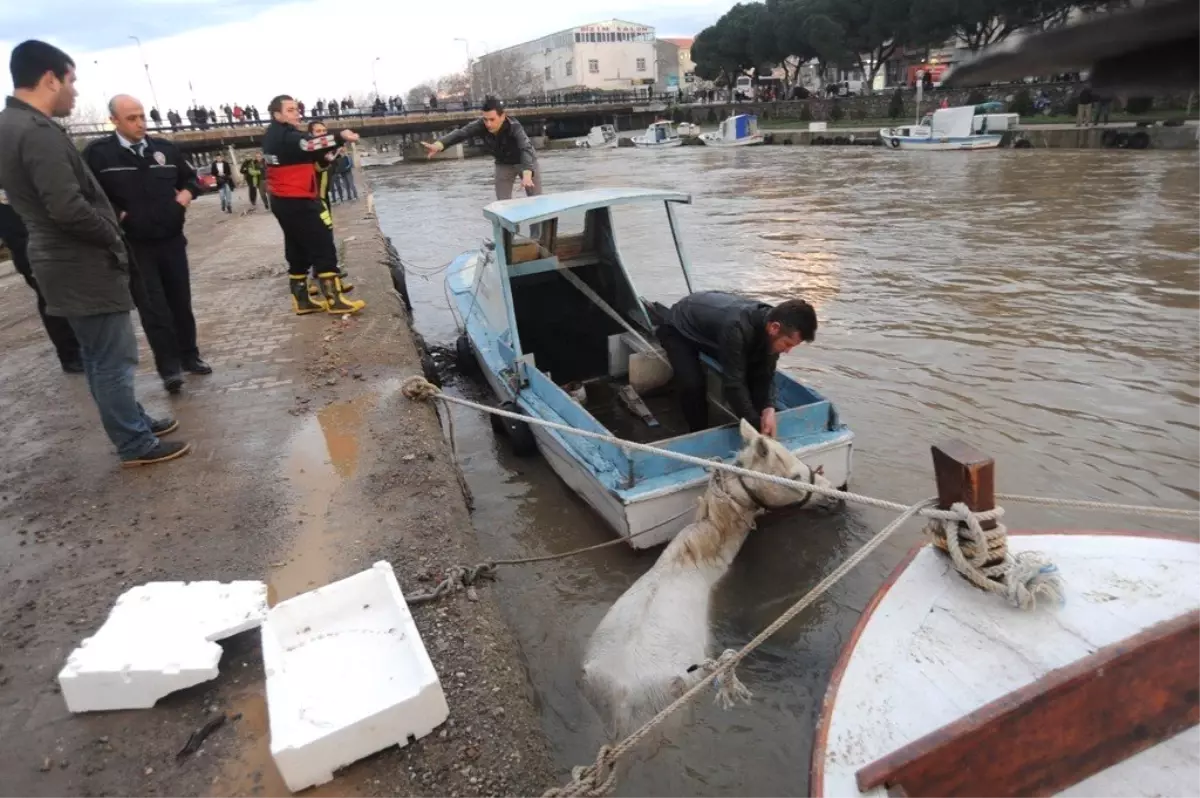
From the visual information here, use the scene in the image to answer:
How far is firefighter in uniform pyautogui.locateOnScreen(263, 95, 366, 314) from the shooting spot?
6.40 meters

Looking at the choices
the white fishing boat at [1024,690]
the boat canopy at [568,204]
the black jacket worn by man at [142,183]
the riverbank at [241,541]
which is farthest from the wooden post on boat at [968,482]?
the black jacket worn by man at [142,183]

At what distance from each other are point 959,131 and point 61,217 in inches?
1323

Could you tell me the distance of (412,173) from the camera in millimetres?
46969

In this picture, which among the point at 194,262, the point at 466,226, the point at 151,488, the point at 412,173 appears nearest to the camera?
the point at 151,488

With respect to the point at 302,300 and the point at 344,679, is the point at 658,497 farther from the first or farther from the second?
the point at 302,300

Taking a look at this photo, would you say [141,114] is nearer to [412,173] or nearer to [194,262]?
[194,262]

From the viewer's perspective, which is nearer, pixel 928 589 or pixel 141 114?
pixel 928 589

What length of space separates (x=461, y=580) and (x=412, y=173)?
47623 mm

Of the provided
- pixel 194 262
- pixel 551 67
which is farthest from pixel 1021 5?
pixel 551 67

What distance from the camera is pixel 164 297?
5.57 meters

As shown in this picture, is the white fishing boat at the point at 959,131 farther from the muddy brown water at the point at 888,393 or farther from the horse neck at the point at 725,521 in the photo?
the horse neck at the point at 725,521

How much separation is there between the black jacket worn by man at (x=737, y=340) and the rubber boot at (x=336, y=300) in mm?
4110

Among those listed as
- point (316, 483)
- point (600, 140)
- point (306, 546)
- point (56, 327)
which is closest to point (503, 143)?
point (56, 327)

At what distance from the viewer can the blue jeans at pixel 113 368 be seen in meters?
4.08
